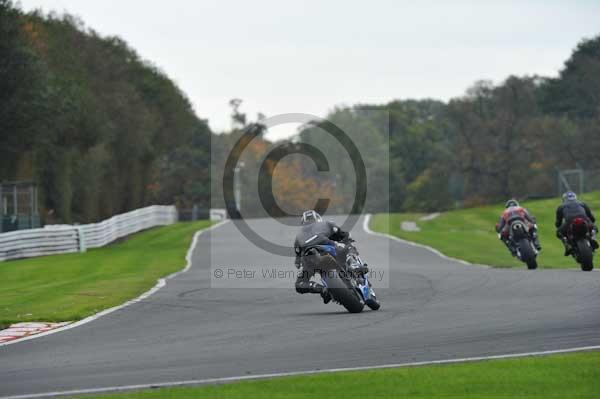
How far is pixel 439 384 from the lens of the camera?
29.6 feet

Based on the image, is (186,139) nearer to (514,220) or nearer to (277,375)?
(514,220)

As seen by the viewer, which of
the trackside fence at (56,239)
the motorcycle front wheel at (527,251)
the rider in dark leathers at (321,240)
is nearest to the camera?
the rider in dark leathers at (321,240)

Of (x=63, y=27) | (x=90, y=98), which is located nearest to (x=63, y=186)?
(x=90, y=98)

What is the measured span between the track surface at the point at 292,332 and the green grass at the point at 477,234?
32.1 feet

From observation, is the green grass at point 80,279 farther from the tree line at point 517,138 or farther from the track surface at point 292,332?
the tree line at point 517,138

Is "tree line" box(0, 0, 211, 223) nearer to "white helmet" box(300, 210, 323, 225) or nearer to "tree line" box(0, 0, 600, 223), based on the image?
"tree line" box(0, 0, 600, 223)

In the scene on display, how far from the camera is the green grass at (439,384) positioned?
340 inches

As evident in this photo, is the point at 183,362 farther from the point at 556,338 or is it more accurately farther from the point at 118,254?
the point at 118,254

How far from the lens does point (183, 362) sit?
34.8 ft

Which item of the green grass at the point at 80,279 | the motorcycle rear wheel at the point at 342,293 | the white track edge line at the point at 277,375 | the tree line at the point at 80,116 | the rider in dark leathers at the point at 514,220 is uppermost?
the tree line at the point at 80,116

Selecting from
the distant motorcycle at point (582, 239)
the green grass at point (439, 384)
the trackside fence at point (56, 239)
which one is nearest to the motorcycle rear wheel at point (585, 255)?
the distant motorcycle at point (582, 239)

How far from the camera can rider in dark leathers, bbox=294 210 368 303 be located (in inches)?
611

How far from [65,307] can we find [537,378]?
1006cm

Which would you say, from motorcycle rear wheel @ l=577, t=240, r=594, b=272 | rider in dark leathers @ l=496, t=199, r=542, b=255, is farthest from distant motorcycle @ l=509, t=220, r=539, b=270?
motorcycle rear wheel @ l=577, t=240, r=594, b=272
